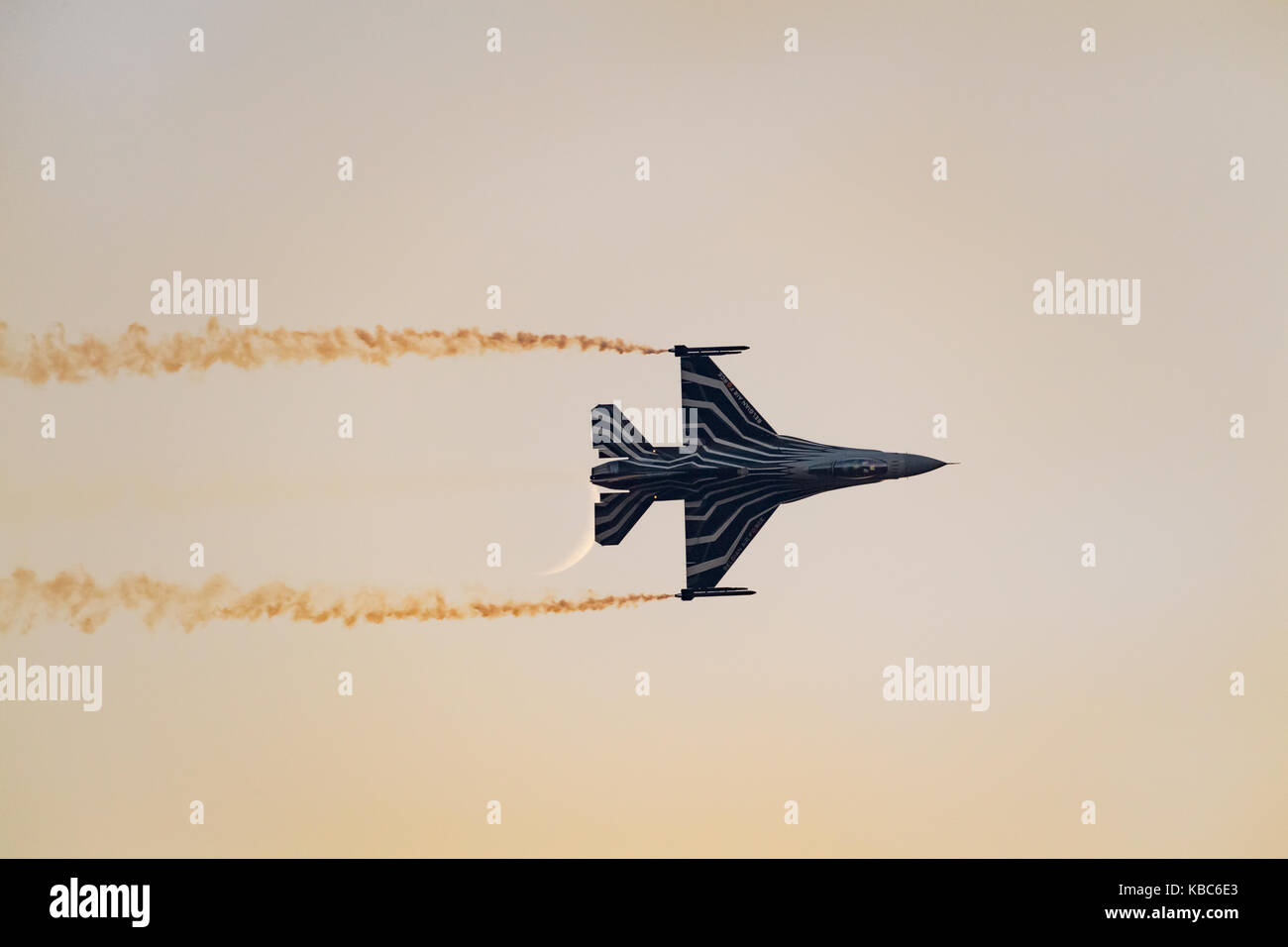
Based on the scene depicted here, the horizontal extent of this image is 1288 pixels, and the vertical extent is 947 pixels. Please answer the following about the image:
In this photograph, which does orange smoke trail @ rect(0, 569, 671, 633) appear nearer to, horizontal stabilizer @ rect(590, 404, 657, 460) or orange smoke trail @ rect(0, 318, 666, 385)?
horizontal stabilizer @ rect(590, 404, 657, 460)

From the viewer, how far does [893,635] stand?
1156cm

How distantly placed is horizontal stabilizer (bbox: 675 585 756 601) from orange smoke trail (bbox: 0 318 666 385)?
2.54 metres

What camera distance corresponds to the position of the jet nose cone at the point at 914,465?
11.3 m

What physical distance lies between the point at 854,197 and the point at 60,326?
27.6 feet

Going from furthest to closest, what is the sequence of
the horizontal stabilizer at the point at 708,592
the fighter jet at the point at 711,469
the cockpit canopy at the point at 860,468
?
the horizontal stabilizer at the point at 708,592
the fighter jet at the point at 711,469
the cockpit canopy at the point at 860,468

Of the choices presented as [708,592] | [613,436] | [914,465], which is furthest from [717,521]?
[914,465]

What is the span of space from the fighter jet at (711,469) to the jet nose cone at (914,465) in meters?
0.01

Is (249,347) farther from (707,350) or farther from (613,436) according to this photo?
(707,350)

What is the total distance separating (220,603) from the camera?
1143 centimetres

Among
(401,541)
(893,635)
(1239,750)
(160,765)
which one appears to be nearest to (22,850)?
(160,765)

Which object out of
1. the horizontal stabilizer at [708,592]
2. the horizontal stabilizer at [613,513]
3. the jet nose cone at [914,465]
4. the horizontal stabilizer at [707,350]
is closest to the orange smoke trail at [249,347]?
the horizontal stabilizer at [707,350]

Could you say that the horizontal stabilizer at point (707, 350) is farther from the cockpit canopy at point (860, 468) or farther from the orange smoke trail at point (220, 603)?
the orange smoke trail at point (220, 603)

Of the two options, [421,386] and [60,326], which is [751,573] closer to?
[421,386]

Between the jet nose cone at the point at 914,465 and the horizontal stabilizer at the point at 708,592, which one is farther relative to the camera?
the horizontal stabilizer at the point at 708,592
